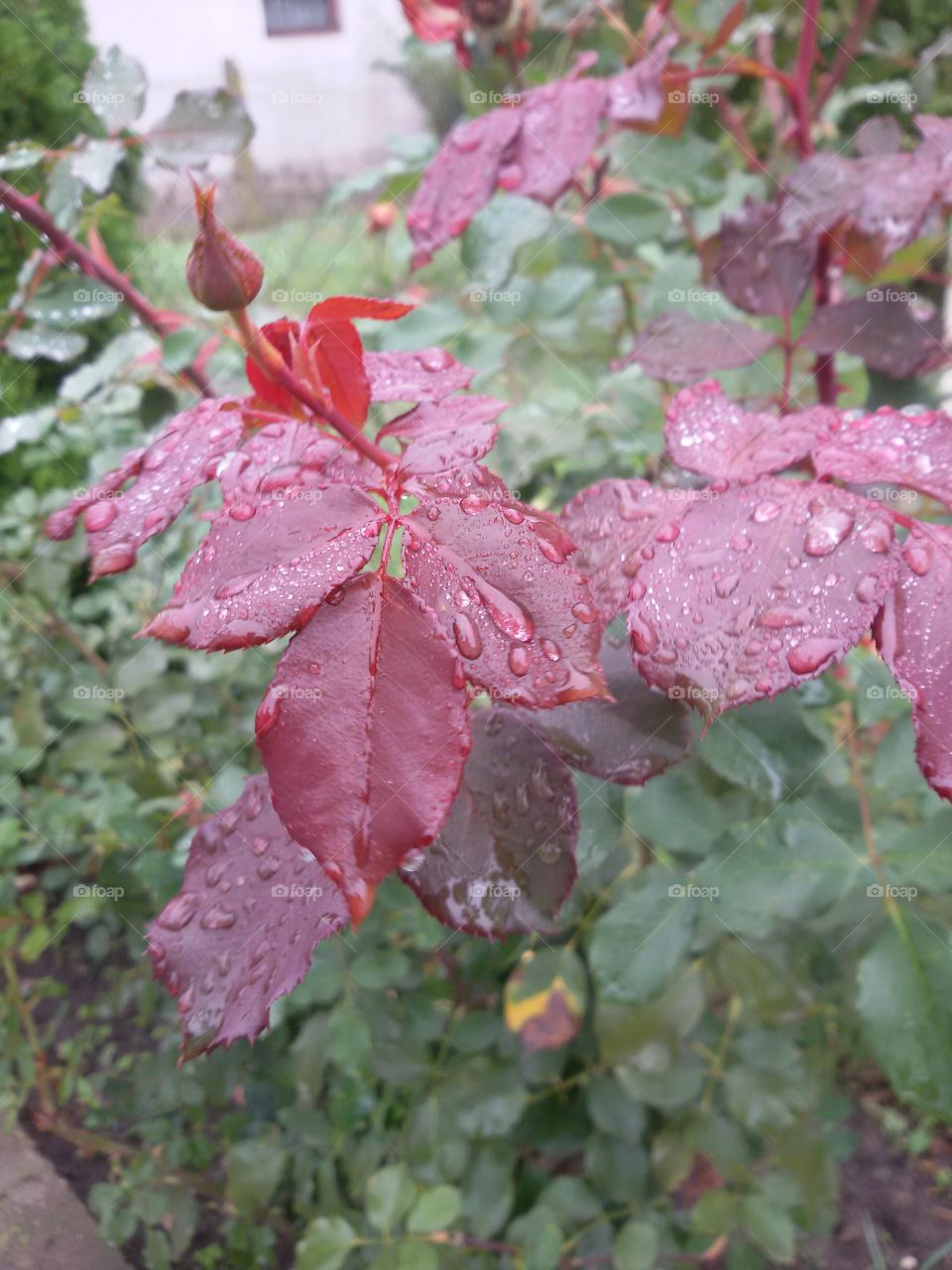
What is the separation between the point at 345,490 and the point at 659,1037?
2.00ft

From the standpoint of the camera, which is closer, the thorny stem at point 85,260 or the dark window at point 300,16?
the thorny stem at point 85,260

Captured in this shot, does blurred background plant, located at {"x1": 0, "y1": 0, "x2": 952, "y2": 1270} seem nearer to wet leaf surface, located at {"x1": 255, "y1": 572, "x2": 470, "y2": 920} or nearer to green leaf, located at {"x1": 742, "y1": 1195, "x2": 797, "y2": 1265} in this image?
green leaf, located at {"x1": 742, "y1": 1195, "x2": 797, "y2": 1265}

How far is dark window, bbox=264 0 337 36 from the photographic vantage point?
4488 mm

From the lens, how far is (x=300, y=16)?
4.59 metres

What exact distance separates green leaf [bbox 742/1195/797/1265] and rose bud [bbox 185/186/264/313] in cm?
84

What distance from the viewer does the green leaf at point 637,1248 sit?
0.70 metres

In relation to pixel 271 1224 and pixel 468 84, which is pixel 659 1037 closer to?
pixel 271 1224

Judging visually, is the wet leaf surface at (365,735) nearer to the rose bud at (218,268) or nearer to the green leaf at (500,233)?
the rose bud at (218,268)

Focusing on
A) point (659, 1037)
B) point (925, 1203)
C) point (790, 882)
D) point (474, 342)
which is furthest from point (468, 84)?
point (925, 1203)

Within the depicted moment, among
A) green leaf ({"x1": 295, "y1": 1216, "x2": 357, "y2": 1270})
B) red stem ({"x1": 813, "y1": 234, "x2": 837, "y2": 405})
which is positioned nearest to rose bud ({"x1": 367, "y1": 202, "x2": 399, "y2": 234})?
red stem ({"x1": 813, "y1": 234, "x2": 837, "y2": 405})

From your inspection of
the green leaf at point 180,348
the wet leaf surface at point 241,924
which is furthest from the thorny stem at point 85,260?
the wet leaf surface at point 241,924

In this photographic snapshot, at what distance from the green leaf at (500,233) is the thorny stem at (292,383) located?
45 cm

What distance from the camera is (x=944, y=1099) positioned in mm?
520

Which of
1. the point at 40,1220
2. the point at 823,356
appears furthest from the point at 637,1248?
the point at 823,356
